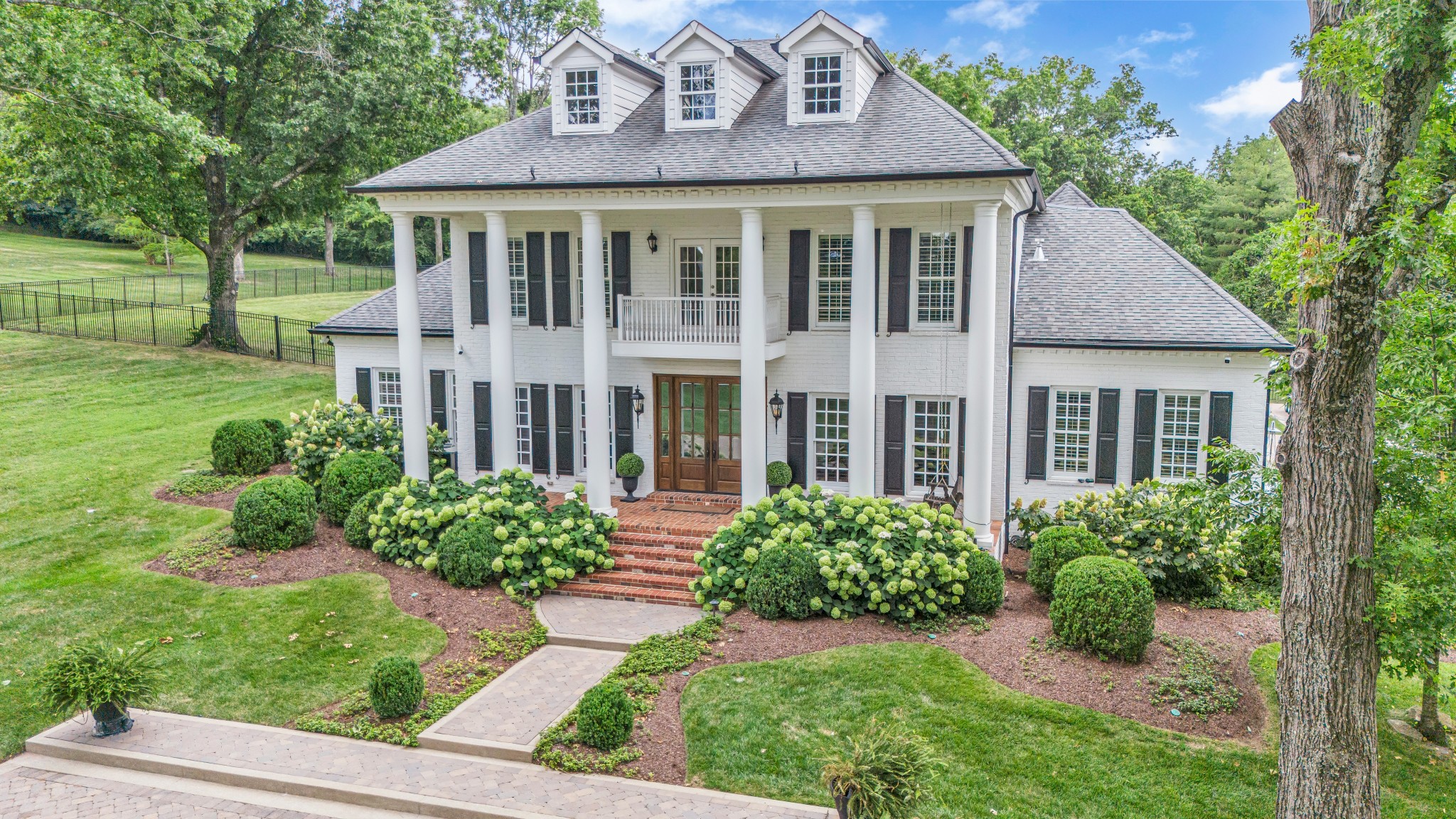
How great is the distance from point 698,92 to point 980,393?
24.8ft

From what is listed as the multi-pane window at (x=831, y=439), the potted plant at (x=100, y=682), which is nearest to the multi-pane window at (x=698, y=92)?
the multi-pane window at (x=831, y=439)

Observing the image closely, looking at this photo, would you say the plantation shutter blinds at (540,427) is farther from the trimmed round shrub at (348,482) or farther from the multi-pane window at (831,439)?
the multi-pane window at (831,439)

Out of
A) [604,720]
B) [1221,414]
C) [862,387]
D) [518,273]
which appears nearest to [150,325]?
[518,273]

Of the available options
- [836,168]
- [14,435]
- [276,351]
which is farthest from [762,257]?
[276,351]

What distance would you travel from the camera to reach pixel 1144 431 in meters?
17.4

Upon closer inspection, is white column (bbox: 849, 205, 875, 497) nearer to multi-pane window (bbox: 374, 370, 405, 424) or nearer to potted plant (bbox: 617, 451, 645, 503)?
potted plant (bbox: 617, 451, 645, 503)

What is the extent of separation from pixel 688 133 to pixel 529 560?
818 centimetres

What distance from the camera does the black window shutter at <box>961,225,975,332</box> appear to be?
16.7 metres

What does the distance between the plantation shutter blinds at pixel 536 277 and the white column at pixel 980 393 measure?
8129mm

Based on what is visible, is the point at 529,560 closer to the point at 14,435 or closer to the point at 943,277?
the point at 943,277

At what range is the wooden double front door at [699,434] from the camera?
18609 mm

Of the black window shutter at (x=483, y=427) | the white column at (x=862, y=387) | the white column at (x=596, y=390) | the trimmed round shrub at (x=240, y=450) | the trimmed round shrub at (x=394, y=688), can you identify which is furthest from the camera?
the trimmed round shrub at (x=240, y=450)

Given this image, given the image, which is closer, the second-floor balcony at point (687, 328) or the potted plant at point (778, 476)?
the second-floor balcony at point (687, 328)

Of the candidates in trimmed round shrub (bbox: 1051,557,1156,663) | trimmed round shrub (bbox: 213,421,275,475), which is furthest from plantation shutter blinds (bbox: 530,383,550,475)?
trimmed round shrub (bbox: 1051,557,1156,663)
